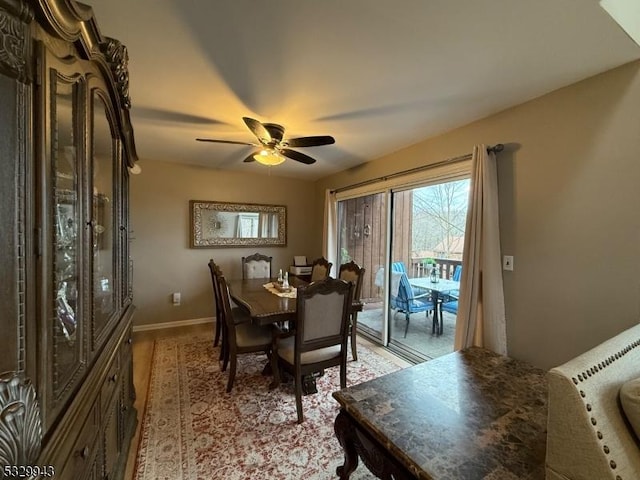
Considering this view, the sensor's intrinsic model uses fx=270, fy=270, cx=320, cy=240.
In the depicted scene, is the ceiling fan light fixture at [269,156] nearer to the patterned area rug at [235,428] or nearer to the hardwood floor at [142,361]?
the patterned area rug at [235,428]

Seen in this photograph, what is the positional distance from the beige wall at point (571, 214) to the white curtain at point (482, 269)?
10 centimetres

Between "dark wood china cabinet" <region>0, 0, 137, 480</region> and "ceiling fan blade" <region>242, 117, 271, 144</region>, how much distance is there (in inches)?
32.8

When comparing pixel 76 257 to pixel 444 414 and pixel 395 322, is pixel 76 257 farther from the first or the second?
pixel 395 322

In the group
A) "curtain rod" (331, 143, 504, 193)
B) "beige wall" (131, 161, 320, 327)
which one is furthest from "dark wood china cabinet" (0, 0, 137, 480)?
"beige wall" (131, 161, 320, 327)

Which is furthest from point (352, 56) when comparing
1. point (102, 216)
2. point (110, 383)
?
point (110, 383)

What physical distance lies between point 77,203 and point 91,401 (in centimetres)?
67

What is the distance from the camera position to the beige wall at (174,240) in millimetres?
3781

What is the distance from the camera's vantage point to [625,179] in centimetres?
158

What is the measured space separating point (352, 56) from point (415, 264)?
2.72 metres

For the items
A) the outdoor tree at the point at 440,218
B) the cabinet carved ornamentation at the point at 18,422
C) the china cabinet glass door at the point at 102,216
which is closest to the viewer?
the cabinet carved ornamentation at the point at 18,422

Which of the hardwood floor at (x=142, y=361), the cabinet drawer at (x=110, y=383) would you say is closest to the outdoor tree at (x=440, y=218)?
the cabinet drawer at (x=110, y=383)

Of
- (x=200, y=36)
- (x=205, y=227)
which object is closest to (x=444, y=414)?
(x=200, y=36)

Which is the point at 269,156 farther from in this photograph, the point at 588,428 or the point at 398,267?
the point at 588,428

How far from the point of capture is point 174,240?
13.1 feet
